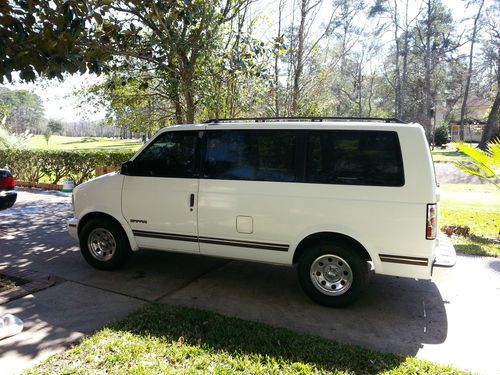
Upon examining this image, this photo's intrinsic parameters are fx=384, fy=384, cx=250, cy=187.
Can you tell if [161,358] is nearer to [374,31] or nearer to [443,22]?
[374,31]

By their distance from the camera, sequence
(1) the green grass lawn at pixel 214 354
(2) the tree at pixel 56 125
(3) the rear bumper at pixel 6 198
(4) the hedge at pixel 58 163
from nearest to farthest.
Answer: (1) the green grass lawn at pixel 214 354, (3) the rear bumper at pixel 6 198, (4) the hedge at pixel 58 163, (2) the tree at pixel 56 125

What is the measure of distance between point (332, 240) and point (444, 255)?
122 centimetres

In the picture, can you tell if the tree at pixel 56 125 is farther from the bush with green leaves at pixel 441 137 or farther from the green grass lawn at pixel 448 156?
the green grass lawn at pixel 448 156

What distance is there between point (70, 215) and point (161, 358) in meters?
7.10

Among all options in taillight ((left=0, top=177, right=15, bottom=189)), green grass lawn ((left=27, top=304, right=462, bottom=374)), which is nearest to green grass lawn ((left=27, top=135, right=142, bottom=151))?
taillight ((left=0, top=177, right=15, bottom=189))

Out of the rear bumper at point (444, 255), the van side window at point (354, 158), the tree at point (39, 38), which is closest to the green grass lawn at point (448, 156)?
the rear bumper at point (444, 255)

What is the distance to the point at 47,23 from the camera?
190 inches

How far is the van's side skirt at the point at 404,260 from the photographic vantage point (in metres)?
3.92

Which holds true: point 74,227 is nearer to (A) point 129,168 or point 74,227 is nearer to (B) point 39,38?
(A) point 129,168

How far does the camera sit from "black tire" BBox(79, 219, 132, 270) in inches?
206

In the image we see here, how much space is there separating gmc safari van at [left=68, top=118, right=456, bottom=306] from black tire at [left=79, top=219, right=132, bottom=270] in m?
0.02

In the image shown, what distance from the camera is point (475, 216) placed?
9.21m

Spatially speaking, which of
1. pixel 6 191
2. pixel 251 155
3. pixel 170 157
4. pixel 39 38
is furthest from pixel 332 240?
pixel 6 191

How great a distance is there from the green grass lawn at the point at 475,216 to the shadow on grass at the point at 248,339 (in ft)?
14.1
